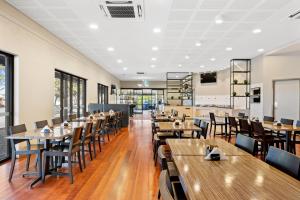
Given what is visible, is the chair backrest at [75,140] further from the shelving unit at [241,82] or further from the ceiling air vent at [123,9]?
the shelving unit at [241,82]

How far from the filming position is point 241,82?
11.4m

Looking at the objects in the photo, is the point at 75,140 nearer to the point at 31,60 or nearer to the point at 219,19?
the point at 31,60

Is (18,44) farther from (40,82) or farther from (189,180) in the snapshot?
(189,180)

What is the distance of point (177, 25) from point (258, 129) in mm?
3247

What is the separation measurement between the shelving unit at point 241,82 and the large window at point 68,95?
6963 millimetres

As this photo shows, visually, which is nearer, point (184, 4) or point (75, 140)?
point (75, 140)

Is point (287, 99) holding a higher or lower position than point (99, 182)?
higher

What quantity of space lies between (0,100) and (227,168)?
199 inches

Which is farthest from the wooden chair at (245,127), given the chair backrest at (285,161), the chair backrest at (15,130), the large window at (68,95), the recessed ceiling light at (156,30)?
the large window at (68,95)

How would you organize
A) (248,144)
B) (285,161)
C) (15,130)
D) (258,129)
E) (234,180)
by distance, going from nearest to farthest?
(234,180) < (285,161) < (248,144) < (15,130) < (258,129)

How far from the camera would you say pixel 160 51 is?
9.17 m

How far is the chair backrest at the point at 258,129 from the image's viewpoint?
512 centimetres

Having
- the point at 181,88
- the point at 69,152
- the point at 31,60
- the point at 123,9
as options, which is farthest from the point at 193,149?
the point at 181,88

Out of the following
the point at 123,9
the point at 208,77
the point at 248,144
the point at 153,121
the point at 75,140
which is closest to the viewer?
the point at 248,144
